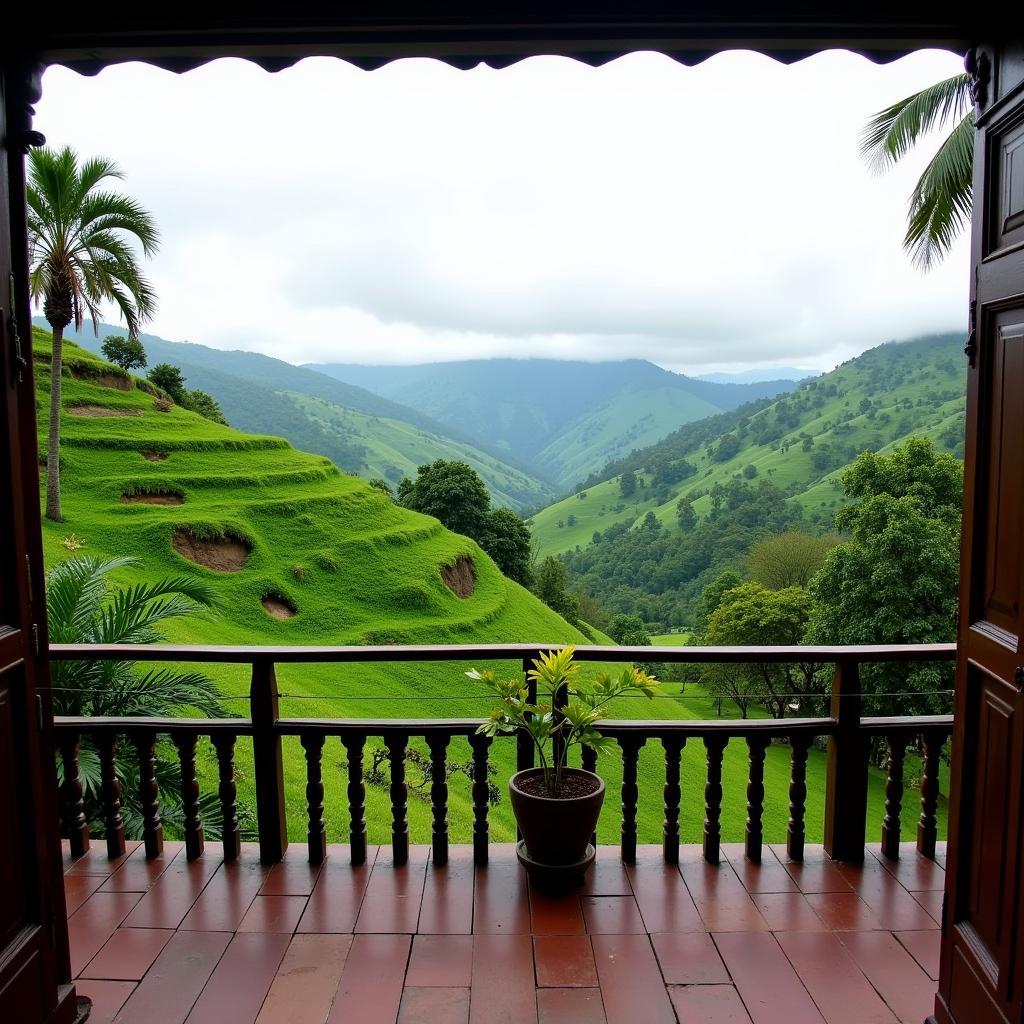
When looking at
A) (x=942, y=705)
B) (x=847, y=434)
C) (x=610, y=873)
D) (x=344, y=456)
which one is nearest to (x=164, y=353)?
(x=344, y=456)

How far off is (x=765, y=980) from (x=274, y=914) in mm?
1480

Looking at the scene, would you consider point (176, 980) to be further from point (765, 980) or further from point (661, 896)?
point (765, 980)

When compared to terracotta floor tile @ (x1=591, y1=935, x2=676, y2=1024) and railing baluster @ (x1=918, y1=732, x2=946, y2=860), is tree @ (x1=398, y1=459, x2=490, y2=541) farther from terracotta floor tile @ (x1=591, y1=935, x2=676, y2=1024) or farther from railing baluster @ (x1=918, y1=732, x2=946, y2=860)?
terracotta floor tile @ (x1=591, y1=935, x2=676, y2=1024)

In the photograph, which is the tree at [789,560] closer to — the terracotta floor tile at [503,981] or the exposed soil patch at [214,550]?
the exposed soil patch at [214,550]

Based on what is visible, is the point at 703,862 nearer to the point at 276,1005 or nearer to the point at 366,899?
the point at 366,899

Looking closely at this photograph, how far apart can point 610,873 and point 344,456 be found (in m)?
72.2

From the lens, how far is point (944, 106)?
8.34 meters

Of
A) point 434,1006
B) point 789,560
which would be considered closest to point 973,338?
point 434,1006

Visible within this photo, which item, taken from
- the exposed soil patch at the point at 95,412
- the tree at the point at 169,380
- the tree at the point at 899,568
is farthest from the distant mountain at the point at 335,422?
the tree at the point at 899,568

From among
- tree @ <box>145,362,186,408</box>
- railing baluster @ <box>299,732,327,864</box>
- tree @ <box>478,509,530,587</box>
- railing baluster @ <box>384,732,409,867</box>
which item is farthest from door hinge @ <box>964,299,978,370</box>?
tree @ <box>145,362,186,408</box>

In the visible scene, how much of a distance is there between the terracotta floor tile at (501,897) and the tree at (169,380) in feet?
93.6

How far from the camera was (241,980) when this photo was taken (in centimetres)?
230

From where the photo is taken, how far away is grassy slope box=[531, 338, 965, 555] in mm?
46562

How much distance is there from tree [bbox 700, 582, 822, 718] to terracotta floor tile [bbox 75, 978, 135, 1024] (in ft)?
63.2
